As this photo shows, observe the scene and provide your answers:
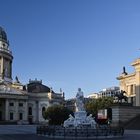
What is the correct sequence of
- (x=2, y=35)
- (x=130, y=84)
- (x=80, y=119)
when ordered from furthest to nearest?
(x=2, y=35) → (x=130, y=84) → (x=80, y=119)

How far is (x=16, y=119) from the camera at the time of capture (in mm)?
144125

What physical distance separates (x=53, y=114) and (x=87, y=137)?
73.4 meters

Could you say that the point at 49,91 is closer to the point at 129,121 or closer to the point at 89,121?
the point at 129,121

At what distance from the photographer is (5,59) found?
154000mm

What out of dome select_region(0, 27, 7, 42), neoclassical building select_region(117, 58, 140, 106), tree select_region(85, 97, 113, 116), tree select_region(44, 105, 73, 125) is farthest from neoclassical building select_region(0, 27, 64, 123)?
neoclassical building select_region(117, 58, 140, 106)

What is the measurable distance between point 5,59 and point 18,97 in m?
16.9

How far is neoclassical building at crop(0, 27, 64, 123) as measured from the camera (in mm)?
144125

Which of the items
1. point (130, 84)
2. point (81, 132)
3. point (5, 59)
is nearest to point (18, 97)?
point (5, 59)

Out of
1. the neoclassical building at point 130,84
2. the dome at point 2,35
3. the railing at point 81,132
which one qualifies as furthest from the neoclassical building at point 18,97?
the railing at point 81,132

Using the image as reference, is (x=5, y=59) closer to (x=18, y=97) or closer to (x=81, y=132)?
(x=18, y=97)

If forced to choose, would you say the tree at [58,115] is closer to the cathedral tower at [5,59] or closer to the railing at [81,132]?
the cathedral tower at [5,59]

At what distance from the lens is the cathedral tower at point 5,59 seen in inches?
5930

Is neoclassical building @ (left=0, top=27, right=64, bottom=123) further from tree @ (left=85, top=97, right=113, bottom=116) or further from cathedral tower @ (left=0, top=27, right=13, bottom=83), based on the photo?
tree @ (left=85, top=97, right=113, bottom=116)

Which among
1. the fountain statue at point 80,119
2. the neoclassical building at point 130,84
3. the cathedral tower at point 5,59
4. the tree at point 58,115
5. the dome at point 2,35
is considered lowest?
the tree at point 58,115
